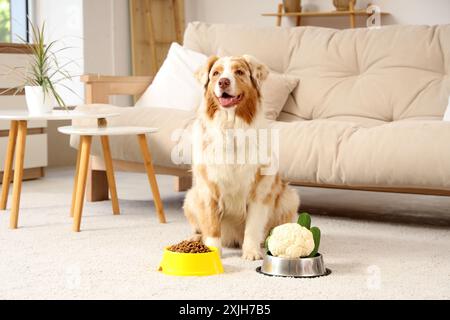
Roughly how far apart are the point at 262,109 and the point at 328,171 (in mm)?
571

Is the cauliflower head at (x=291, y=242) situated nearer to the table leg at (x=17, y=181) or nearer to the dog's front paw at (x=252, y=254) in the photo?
the dog's front paw at (x=252, y=254)

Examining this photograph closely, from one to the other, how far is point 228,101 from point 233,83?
0.23ft

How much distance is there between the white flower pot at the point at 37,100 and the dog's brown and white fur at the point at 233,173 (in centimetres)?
85

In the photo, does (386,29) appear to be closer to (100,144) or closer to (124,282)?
(100,144)

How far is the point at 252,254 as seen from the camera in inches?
102

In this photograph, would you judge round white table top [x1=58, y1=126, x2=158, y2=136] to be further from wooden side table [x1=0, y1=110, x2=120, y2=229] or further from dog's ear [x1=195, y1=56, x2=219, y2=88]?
dog's ear [x1=195, y1=56, x2=219, y2=88]

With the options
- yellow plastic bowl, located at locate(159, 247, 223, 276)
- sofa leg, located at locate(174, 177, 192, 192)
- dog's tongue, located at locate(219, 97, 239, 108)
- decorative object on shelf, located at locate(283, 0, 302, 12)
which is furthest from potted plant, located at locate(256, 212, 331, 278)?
decorative object on shelf, located at locate(283, 0, 302, 12)

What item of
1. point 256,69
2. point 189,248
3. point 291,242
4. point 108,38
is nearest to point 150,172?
point 256,69

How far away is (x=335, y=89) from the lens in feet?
12.5

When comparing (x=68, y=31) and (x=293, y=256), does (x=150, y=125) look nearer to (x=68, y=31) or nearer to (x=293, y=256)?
(x=293, y=256)

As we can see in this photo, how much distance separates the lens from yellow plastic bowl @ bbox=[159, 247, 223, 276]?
2.31m

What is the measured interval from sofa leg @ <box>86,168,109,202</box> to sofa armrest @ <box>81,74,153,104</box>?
37cm

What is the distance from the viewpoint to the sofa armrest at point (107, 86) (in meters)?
3.81
